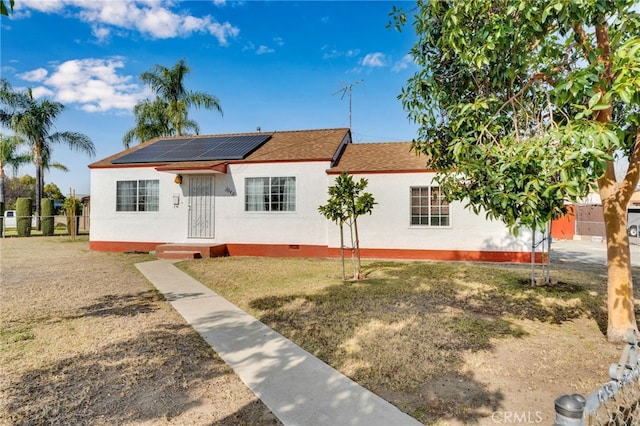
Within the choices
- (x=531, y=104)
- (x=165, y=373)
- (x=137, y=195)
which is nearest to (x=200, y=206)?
(x=137, y=195)

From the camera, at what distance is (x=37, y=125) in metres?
23.2

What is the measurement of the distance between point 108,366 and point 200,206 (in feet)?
35.0

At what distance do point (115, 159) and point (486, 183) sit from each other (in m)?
16.7

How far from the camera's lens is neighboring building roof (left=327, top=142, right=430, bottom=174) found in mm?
12641

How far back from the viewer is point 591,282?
876cm

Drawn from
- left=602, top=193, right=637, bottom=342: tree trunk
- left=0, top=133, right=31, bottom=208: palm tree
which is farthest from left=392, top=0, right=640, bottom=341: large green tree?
left=0, top=133, right=31, bottom=208: palm tree

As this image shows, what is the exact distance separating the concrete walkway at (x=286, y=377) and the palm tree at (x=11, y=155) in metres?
27.6

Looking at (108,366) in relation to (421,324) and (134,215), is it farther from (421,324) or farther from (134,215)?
(134,215)

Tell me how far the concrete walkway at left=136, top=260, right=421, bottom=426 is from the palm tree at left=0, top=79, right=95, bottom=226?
80.9 ft

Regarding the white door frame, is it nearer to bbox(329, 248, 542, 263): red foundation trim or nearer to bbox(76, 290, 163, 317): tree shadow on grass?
bbox(329, 248, 542, 263): red foundation trim

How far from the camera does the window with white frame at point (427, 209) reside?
1234 centimetres

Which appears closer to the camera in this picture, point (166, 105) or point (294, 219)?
point (294, 219)

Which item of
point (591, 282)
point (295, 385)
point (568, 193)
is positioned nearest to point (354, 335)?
point (295, 385)

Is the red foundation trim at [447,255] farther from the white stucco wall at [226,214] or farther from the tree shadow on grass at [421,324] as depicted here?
the tree shadow on grass at [421,324]
